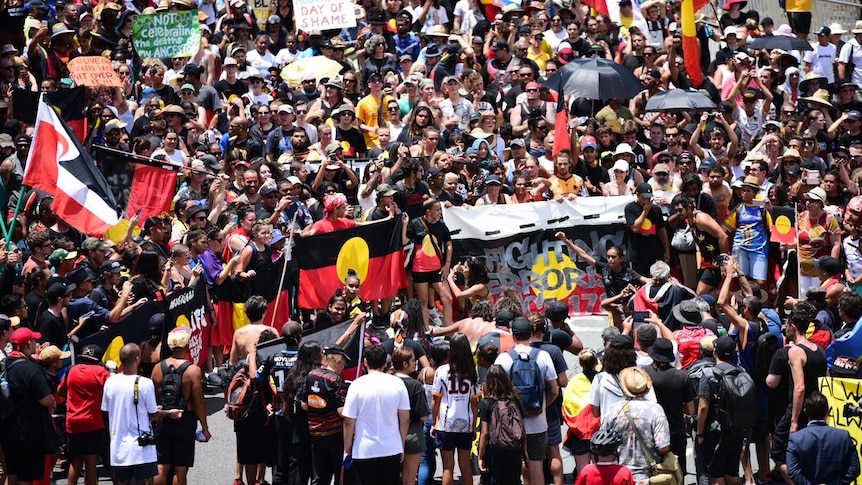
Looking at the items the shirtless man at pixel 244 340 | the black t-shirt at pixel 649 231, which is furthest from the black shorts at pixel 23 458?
the black t-shirt at pixel 649 231

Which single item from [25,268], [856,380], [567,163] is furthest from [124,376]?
[567,163]

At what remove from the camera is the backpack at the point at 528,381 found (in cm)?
1049

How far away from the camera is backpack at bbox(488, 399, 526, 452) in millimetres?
10234

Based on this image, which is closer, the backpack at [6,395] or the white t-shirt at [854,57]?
the backpack at [6,395]

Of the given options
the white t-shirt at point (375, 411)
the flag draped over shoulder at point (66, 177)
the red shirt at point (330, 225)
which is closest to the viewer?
the white t-shirt at point (375, 411)

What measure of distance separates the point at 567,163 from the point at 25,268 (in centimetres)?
698

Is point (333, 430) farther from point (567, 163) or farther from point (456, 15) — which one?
point (456, 15)

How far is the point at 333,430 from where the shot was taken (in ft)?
34.6

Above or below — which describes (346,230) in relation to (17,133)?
below

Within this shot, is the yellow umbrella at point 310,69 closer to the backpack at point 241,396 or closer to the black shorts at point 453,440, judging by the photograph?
the backpack at point 241,396

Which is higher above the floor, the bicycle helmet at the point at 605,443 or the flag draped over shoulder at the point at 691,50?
the flag draped over shoulder at the point at 691,50

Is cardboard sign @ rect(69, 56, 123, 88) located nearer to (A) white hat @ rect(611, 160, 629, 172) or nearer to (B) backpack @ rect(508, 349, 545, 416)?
(A) white hat @ rect(611, 160, 629, 172)

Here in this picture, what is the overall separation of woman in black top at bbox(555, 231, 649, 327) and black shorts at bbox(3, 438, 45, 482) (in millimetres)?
6020

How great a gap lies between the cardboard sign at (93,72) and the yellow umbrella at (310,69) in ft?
11.7
